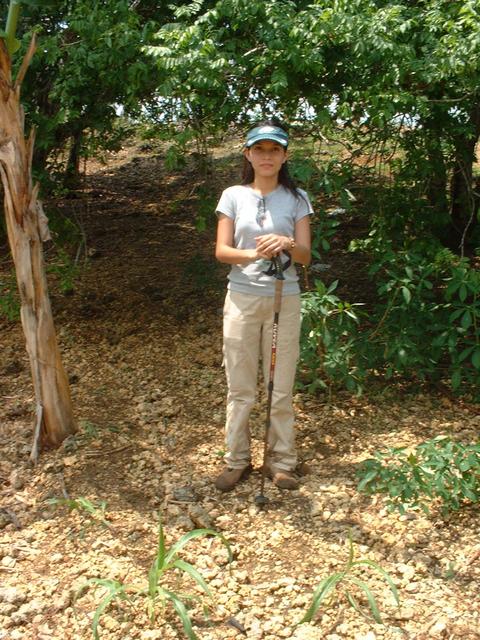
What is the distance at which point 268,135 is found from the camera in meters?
3.38

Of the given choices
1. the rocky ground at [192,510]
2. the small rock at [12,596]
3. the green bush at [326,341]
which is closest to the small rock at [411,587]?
the rocky ground at [192,510]

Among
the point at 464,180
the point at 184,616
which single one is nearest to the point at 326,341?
the point at 184,616

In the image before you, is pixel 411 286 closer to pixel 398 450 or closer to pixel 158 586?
pixel 398 450

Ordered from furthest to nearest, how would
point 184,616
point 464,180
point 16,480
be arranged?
point 464,180
point 16,480
point 184,616

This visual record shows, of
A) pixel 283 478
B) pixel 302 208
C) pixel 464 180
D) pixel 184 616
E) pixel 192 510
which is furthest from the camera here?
pixel 464 180

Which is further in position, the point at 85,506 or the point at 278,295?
the point at 85,506

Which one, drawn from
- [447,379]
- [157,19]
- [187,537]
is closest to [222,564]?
[187,537]

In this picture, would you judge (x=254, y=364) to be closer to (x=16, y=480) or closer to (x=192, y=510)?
(x=192, y=510)

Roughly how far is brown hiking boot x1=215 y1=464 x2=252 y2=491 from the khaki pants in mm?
33

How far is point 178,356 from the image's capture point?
5.54 m

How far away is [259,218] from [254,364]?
0.74 m

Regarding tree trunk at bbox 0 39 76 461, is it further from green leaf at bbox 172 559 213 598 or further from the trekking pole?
green leaf at bbox 172 559 213 598

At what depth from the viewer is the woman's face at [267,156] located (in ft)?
11.2

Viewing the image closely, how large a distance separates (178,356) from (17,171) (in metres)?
2.19
